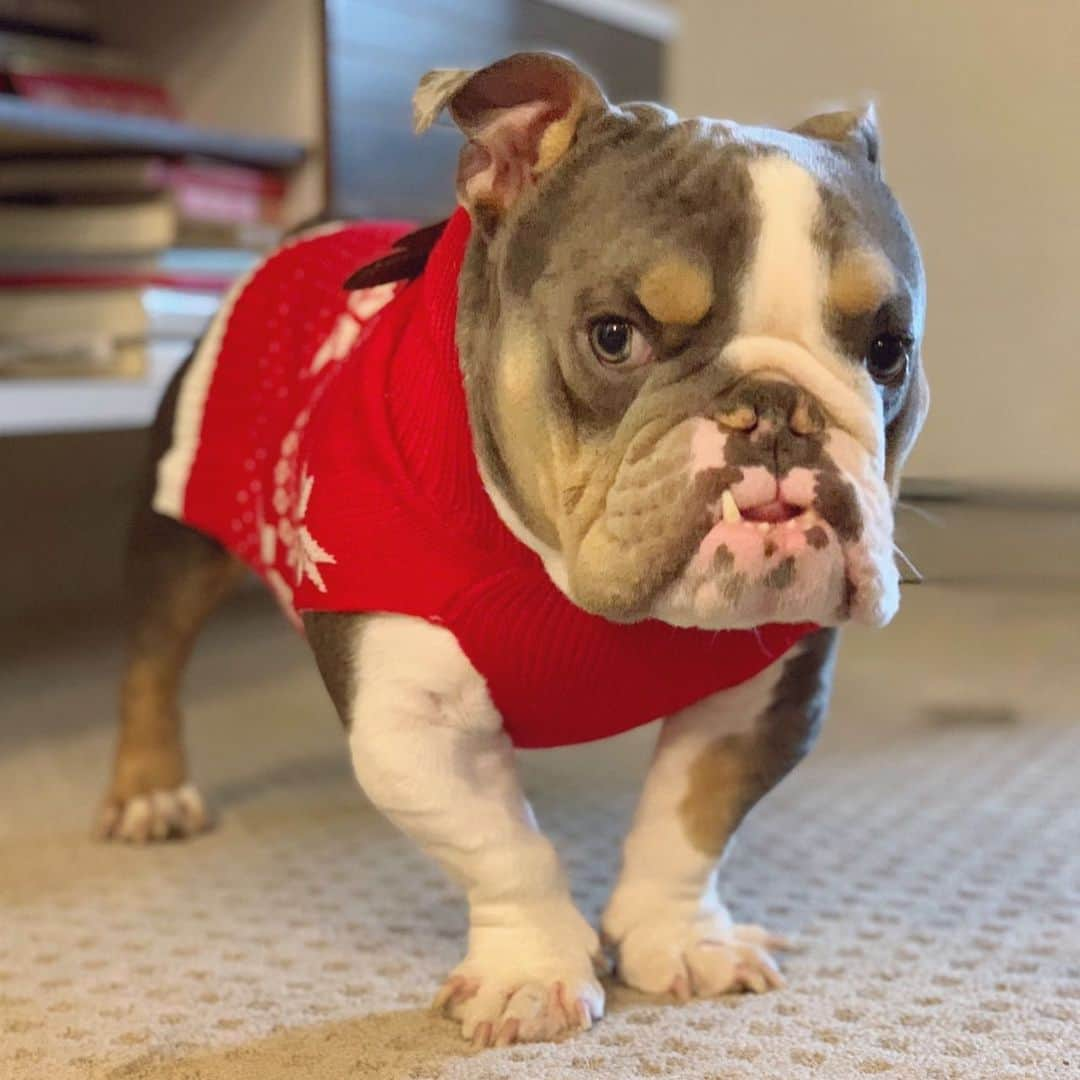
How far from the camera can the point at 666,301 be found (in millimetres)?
845

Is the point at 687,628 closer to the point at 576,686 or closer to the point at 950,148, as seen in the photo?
the point at 576,686

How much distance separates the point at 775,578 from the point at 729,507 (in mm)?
47

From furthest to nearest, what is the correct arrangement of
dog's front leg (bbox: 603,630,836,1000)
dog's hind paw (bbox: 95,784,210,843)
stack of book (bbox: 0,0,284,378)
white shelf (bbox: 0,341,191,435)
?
1. stack of book (bbox: 0,0,284,378)
2. white shelf (bbox: 0,341,191,435)
3. dog's hind paw (bbox: 95,784,210,843)
4. dog's front leg (bbox: 603,630,836,1000)

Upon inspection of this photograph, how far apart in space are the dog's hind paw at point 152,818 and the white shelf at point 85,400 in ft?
1.31

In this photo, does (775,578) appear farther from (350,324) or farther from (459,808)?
(350,324)

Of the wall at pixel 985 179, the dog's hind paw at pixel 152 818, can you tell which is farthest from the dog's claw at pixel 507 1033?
the wall at pixel 985 179

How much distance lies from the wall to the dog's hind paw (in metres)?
1.37

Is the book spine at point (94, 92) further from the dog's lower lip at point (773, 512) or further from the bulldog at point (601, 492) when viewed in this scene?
the dog's lower lip at point (773, 512)

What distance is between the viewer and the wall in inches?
92.3

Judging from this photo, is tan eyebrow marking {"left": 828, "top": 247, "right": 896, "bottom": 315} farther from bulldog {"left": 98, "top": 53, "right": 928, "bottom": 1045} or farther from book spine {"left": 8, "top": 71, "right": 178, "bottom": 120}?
book spine {"left": 8, "top": 71, "right": 178, "bottom": 120}

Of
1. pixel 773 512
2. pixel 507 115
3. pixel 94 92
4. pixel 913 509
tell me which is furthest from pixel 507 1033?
pixel 94 92

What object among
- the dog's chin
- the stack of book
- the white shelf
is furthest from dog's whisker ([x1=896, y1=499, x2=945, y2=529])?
the stack of book

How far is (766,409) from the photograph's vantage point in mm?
825

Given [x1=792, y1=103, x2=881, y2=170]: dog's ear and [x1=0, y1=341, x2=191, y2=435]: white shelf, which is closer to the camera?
[x1=792, y1=103, x2=881, y2=170]: dog's ear
